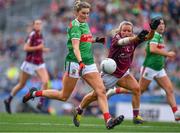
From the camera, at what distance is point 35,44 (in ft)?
69.7

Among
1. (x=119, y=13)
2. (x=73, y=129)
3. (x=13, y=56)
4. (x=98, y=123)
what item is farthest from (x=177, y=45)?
(x=73, y=129)

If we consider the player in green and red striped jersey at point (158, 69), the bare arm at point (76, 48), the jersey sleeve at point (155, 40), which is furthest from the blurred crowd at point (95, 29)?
the bare arm at point (76, 48)

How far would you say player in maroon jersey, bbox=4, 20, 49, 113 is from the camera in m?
21.0

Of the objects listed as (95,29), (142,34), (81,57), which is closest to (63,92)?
(81,57)

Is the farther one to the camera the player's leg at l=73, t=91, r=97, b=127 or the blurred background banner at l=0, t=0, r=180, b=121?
the blurred background banner at l=0, t=0, r=180, b=121

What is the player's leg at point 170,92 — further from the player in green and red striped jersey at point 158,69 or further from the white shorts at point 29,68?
the white shorts at point 29,68

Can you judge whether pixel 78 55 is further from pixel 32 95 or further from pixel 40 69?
pixel 40 69

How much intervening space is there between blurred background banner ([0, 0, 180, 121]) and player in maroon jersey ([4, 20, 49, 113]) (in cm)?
404

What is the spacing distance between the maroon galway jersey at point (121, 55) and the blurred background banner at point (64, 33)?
751cm

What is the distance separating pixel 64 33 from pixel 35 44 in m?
9.32

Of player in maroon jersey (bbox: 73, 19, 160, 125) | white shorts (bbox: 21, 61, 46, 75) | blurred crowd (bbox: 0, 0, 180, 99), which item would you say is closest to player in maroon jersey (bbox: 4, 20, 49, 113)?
white shorts (bbox: 21, 61, 46, 75)

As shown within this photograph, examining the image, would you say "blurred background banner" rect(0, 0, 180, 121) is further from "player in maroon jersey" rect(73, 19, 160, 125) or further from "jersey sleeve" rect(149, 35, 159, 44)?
"player in maroon jersey" rect(73, 19, 160, 125)

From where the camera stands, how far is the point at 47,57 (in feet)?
94.9

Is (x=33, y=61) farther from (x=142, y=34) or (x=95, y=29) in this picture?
(x=95, y=29)
